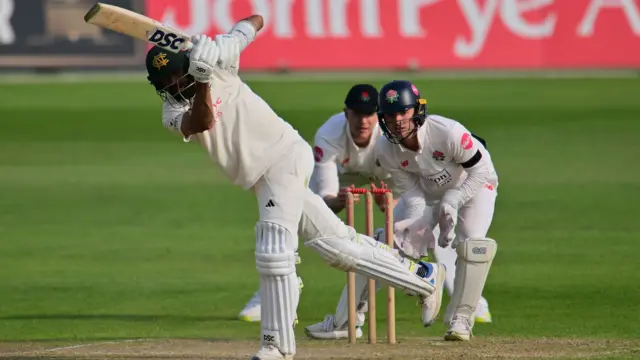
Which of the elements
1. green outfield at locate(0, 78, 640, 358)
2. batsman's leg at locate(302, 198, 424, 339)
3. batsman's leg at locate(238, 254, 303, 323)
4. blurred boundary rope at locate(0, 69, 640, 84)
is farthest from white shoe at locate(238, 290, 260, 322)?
blurred boundary rope at locate(0, 69, 640, 84)

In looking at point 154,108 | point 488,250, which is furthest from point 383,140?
point 154,108

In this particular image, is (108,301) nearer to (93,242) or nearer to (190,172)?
(93,242)

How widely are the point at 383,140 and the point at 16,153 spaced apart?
36.6ft

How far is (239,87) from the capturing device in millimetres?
6473

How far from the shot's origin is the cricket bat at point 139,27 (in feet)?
20.6

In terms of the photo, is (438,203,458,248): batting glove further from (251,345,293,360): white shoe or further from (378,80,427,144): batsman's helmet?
(251,345,293,360): white shoe

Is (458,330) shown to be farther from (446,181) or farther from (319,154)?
(319,154)

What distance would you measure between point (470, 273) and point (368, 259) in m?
1.03

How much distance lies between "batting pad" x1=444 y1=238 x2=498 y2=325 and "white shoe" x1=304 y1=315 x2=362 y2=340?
59cm

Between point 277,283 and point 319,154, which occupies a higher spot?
point 319,154

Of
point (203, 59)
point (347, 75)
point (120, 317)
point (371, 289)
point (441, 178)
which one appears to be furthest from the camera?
point (347, 75)

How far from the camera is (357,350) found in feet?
23.4

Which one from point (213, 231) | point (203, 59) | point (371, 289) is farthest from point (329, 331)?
point (213, 231)

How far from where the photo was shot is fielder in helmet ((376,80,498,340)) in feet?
24.4
